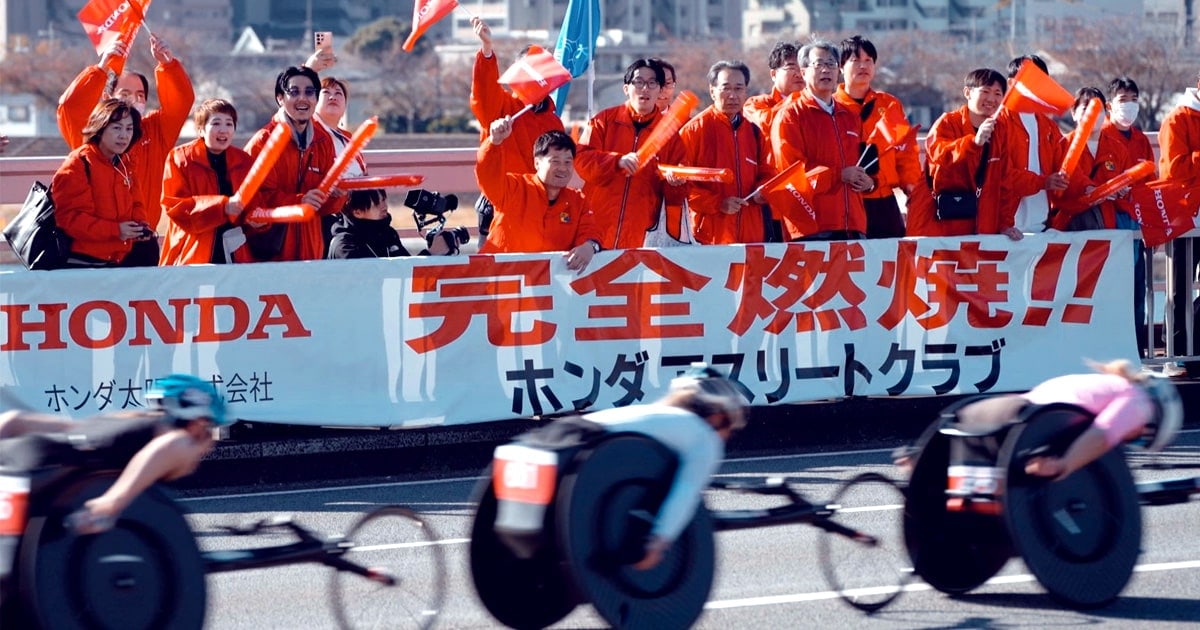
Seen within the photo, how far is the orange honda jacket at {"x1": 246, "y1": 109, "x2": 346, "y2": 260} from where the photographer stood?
424 inches

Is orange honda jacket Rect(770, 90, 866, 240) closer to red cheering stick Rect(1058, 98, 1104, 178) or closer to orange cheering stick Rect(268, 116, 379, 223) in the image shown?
red cheering stick Rect(1058, 98, 1104, 178)

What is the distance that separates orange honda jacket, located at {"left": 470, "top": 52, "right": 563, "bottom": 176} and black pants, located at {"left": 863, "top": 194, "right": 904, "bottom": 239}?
2145mm

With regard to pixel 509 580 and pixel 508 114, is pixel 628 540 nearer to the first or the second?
pixel 509 580

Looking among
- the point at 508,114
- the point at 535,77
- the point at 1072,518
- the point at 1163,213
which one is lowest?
the point at 1072,518

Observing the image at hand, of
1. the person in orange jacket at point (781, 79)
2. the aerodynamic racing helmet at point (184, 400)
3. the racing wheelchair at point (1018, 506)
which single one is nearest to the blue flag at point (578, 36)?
the person in orange jacket at point (781, 79)

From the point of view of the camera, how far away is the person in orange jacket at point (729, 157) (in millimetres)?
11703

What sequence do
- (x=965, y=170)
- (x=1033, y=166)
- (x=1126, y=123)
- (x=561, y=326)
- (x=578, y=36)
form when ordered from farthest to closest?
(x=578, y=36) < (x=1126, y=123) < (x=1033, y=166) < (x=965, y=170) < (x=561, y=326)

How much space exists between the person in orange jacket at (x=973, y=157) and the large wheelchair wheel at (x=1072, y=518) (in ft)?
16.2

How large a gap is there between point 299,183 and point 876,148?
12.1ft

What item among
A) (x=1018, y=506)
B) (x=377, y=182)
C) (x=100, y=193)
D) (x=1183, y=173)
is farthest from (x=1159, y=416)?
(x=1183, y=173)

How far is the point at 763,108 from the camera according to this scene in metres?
13.0

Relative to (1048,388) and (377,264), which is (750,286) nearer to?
(377,264)

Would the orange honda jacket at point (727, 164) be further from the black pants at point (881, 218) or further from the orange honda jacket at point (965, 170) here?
the orange honda jacket at point (965, 170)

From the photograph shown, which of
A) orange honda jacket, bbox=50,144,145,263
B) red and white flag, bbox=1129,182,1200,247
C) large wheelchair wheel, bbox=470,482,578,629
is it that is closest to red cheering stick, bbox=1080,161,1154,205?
red and white flag, bbox=1129,182,1200,247
